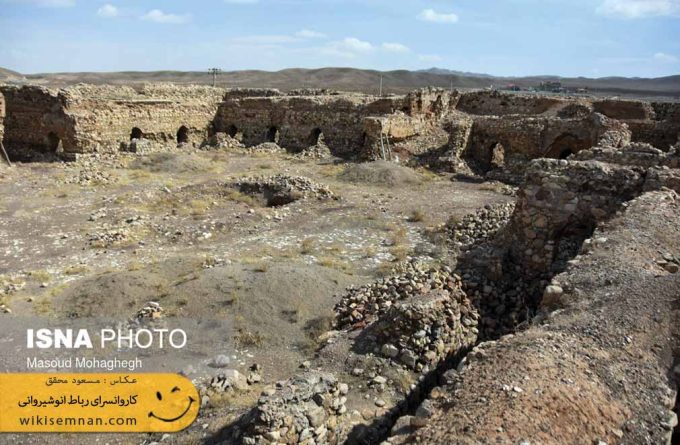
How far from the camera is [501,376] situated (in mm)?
4715

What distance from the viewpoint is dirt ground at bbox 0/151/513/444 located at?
8.62 m

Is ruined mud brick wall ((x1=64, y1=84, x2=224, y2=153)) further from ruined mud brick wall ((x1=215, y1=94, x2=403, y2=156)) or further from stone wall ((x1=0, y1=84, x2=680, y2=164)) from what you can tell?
ruined mud brick wall ((x1=215, y1=94, x2=403, y2=156))

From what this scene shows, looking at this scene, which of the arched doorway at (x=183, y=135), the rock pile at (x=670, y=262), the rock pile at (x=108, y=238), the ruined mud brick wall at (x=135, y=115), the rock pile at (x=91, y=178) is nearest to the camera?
the rock pile at (x=670, y=262)

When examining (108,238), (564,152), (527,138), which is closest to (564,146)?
(564,152)

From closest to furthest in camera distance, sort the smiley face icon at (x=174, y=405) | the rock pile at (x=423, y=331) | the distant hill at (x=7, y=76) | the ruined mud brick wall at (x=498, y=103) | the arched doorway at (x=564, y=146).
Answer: the smiley face icon at (x=174, y=405), the rock pile at (x=423, y=331), the arched doorway at (x=564, y=146), the ruined mud brick wall at (x=498, y=103), the distant hill at (x=7, y=76)

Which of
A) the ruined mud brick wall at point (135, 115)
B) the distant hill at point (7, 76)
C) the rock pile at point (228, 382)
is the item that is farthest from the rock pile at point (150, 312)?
the distant hill at point (7, 76)

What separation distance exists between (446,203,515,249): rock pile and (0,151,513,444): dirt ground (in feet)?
1.93

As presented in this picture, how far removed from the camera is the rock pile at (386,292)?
8672 millimetres

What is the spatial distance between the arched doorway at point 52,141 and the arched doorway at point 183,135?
18.5 feet

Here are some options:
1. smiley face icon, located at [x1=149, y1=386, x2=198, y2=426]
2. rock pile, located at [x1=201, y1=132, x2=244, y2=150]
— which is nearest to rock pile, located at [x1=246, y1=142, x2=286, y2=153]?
rock pile, located at [x1=201, y1=132, x2=244, y2=150]

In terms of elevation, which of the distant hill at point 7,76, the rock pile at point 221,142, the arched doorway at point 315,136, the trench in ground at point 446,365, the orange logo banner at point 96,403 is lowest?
the orange logo banner at point 96,403

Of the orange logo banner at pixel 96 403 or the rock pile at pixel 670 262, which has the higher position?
the rock pile at pixel 670 262

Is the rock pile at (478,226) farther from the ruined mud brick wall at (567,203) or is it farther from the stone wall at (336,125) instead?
the stone wall at (336,125)

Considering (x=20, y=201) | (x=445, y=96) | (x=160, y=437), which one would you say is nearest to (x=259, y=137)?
(x=445, y=96)
